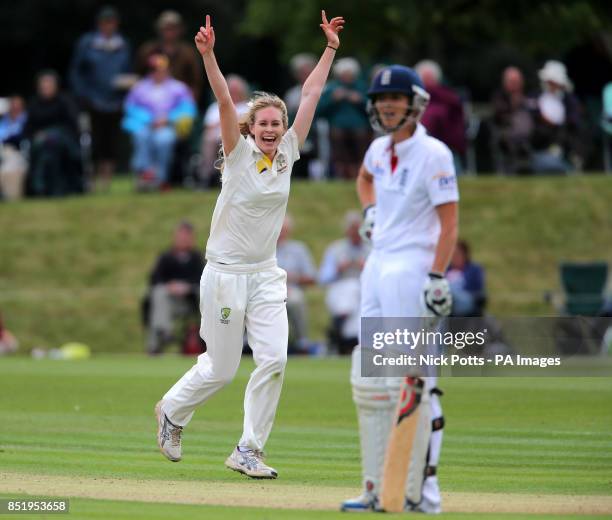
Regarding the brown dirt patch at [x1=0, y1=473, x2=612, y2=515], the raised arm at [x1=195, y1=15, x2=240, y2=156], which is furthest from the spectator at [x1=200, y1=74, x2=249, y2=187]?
the brown dirt patch at [x1=0, y1=473, x2=612, y2=515]

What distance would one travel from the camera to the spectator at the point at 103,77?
27.0m

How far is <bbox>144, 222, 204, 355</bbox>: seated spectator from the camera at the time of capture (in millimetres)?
21672

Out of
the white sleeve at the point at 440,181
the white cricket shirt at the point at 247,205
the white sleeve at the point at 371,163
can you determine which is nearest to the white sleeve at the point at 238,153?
the white cricket shirt at the point at 247,205

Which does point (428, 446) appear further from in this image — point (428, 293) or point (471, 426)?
point (471, 426)

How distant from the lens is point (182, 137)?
86.5 ft

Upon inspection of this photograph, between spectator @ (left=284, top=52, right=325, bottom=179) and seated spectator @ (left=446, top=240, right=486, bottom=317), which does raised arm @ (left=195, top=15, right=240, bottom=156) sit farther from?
spectator @ (left=284, top=52, right=325, bottom=179)

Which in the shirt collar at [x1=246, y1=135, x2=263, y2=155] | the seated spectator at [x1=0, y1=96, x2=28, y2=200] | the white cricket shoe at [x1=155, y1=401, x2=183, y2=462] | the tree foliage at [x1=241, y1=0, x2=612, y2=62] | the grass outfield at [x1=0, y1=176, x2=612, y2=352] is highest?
the tree foliage at [x1=241, y1=0, x2=612, y2=62]

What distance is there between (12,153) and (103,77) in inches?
76.5

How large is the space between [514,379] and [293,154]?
26.7 ft

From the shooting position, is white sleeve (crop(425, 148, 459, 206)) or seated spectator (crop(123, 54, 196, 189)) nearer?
white sleeve (crop(425, 148, 459, 206))

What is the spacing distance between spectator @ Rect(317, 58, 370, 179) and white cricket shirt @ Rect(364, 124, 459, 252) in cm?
1595

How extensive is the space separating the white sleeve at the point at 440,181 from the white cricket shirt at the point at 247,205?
4.52 ft

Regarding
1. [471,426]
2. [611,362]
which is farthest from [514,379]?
[471,426]

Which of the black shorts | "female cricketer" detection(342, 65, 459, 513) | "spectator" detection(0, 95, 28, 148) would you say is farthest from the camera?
the black shorts
